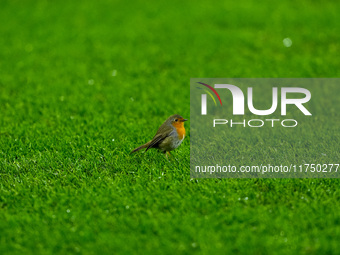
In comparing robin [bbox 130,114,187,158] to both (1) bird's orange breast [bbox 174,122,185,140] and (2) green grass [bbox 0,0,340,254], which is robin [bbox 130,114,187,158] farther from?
(2) green grass [bbox 0,0,340,254]

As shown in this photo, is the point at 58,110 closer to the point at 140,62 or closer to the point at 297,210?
the point at 140,62

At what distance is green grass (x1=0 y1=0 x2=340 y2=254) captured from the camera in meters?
4.80

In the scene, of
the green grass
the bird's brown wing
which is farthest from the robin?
the green grass

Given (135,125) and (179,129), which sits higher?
(179,129)

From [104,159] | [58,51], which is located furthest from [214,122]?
[58,51]

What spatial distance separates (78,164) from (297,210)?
299 cm

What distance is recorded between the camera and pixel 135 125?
762cm

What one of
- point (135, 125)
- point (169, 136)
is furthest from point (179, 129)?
point (135, 125)

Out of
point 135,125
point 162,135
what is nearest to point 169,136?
point 162,135

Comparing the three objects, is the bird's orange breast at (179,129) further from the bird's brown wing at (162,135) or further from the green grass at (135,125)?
the green grass at (135,125)

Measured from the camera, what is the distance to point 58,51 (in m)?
11.6

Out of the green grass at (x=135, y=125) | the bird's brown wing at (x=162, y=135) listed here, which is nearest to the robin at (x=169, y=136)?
the bird's brown wing at (x=162, y=135)

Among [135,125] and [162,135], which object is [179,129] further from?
[135,125]

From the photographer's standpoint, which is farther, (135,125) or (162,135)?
(135,125)
